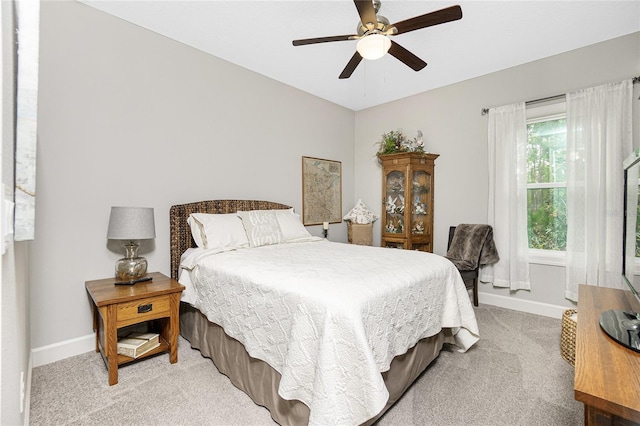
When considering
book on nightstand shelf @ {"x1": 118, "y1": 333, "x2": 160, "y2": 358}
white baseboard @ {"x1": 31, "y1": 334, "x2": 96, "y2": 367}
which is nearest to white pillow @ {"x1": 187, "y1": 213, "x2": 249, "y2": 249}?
book on nightstand shelf @ {"x1": 118, "y1": 333, "x2": 160, "y2": 358}

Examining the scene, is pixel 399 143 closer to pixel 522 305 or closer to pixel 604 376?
pixel 522 305

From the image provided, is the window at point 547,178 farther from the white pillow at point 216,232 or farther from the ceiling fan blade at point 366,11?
the white pillow at point 216,232

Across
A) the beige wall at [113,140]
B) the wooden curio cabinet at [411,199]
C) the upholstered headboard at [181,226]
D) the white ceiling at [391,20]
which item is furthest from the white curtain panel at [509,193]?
the upholstered headboard at [181,226]

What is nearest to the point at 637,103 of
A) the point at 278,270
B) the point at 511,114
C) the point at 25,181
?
the point at 511,114

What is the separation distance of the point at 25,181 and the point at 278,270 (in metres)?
1.24

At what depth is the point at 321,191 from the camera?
14.4 feet

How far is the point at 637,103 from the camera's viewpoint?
9.05ft

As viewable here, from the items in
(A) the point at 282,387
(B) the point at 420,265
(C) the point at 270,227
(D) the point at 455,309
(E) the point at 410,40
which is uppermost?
(E) the point at 410,40

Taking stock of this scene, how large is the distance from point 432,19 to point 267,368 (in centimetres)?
240

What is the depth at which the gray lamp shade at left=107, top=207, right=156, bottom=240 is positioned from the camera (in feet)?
7.36

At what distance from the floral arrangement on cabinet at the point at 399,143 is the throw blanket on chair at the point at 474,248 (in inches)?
49.4

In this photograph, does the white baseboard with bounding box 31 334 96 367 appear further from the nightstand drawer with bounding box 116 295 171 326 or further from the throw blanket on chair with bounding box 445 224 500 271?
the throw blanket on chair with bounding box 445 224 500 271

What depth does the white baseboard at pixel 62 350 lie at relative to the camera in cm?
220

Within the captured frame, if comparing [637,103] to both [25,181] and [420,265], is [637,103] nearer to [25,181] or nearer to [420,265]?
[420,265]
